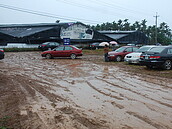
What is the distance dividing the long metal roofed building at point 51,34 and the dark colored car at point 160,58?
97.0ft

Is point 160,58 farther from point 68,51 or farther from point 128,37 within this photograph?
point 128,37

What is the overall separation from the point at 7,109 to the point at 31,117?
914 millimetres

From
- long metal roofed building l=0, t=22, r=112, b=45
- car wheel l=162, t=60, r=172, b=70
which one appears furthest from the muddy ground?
long metal roofed building l=0, t=22, r=112, b=45

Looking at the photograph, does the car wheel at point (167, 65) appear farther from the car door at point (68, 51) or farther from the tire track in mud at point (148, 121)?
the car door at point (68, 51)

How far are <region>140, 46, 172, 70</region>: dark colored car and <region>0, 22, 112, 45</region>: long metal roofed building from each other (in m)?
29.6

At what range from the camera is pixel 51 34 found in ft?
134

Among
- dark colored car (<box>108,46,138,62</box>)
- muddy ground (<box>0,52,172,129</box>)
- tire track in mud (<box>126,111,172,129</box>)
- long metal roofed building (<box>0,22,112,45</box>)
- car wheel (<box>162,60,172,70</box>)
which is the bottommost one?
tire track in mud (<box>126,111,172,129</box>)

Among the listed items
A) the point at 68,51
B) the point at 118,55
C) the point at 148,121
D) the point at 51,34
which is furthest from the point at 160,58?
the point at 51,34

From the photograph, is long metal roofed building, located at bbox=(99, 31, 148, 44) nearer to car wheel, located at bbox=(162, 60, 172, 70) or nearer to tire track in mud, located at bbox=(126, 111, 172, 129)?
car wheel, located at bbox=(162, 60, 172, 70)

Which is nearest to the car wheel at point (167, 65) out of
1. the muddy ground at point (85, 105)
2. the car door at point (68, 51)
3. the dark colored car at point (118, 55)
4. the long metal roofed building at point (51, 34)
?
the muddy ground at point (85, 105)

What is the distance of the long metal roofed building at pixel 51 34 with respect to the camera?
128 feet

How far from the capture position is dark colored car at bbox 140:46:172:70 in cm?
1247

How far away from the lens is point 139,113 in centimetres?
505

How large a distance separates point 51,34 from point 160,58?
31068 millimetres
